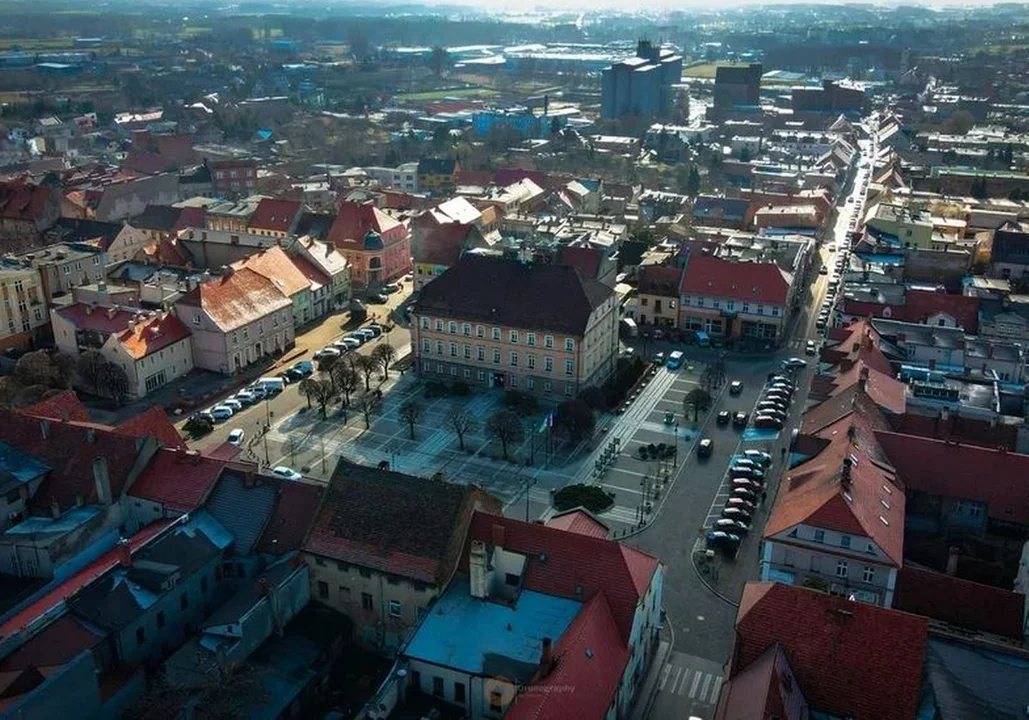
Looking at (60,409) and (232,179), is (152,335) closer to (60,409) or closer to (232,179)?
(60,409)

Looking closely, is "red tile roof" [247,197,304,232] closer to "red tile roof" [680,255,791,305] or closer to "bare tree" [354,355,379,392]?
"bare tree" [354,355,379,392]

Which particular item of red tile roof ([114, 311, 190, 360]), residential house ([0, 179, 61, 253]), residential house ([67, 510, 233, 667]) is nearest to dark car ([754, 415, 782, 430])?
residential house ([67, 510, 233, 667])

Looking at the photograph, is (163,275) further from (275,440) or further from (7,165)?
(7,165)

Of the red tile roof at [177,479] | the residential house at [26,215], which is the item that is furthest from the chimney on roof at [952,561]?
the residential house at [26,215]

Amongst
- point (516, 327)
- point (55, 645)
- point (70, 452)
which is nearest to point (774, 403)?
point (516, 327)

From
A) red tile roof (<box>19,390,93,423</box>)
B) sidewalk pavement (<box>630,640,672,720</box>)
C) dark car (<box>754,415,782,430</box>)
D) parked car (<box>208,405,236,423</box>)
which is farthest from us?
parked car (<box>208,405,236,423</box>)

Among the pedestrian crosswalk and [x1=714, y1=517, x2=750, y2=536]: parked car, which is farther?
[x1=714, y1=517, x2=750, y2=536]: parked car
